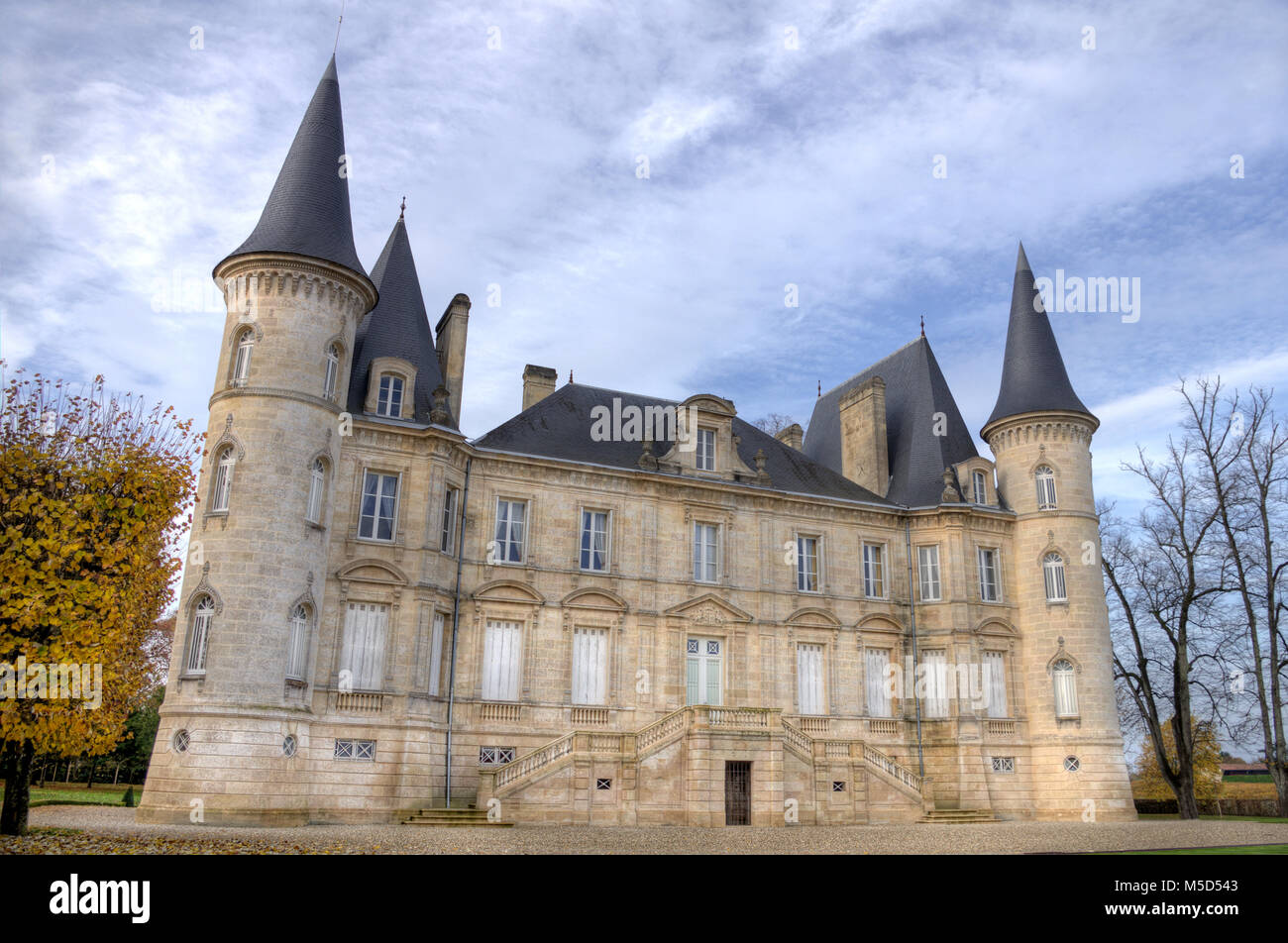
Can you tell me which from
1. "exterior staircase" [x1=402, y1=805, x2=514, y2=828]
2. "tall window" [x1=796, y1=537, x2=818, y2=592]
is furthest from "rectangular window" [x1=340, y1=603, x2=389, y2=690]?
"tall window" [x1=796, y1=537, x2=818, y2=592]

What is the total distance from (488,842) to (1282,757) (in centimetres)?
2682

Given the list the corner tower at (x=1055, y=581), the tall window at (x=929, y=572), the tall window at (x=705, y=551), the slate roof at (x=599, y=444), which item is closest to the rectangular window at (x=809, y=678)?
the tall window at (x=705, y=551)

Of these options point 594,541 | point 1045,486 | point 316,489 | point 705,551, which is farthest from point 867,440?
point 316,489

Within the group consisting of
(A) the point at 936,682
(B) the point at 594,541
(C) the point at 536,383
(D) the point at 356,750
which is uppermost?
(C) the point at 536,383

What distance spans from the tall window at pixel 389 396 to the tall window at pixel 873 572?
14815mm

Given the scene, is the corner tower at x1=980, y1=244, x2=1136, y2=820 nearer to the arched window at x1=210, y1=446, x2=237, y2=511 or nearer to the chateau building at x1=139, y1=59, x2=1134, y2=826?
the chateau building at x1=139, y1=59, x2=1134, y2=826

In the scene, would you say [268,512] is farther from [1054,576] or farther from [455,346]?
[1054,576]

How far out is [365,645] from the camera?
2217 centimetres

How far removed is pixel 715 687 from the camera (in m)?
26.2

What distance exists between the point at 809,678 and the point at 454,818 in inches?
449

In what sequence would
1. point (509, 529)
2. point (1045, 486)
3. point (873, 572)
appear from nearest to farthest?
point (509, 529)
point (873, 572)
point (1045, 486)

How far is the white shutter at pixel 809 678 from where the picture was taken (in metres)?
27.0

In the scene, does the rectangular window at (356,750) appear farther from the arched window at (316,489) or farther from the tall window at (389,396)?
the tall window at (389,396)

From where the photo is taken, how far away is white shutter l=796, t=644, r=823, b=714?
27.0m
